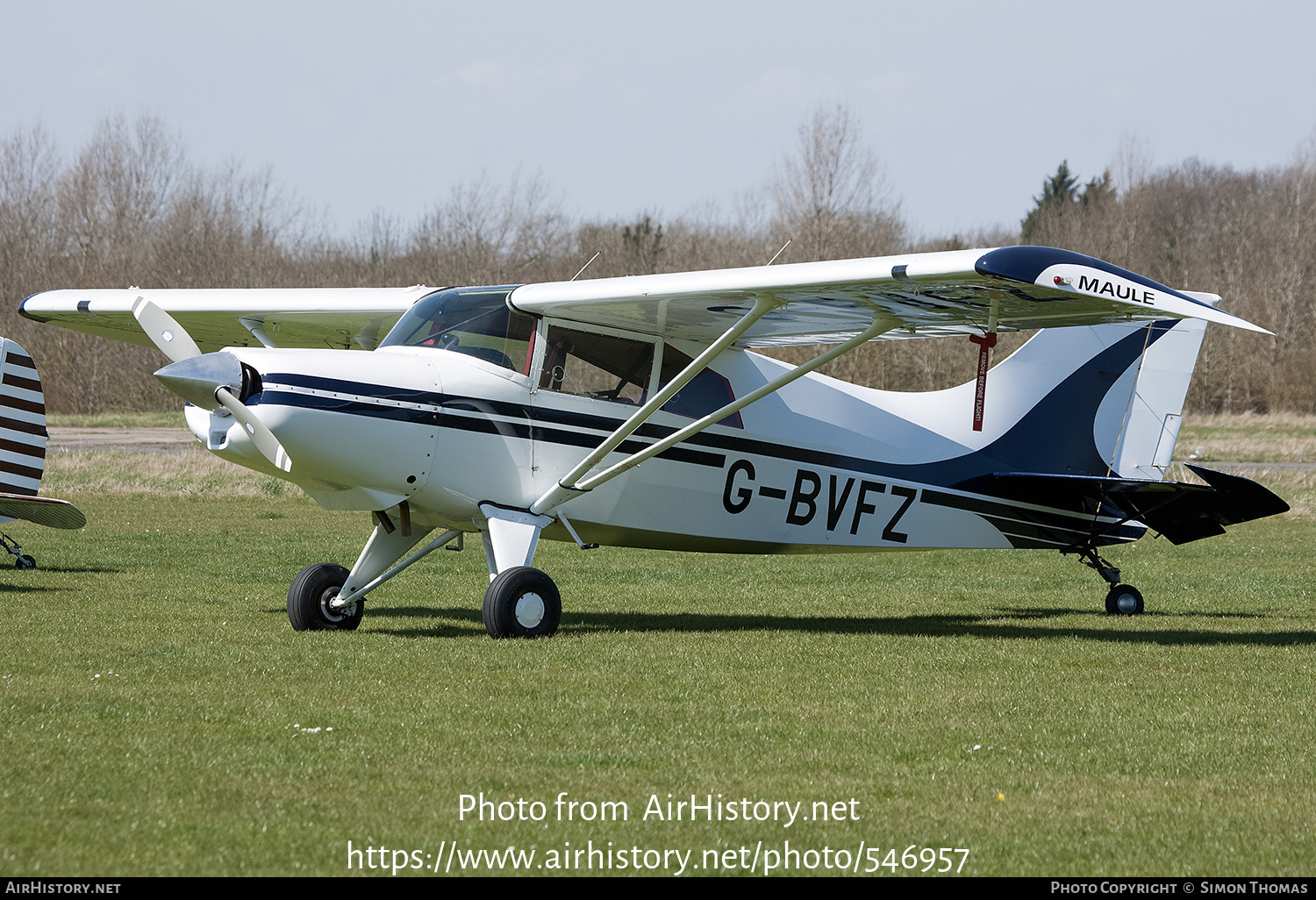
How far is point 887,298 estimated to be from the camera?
8.77 meters

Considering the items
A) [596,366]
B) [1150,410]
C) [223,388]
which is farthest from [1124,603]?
[223,388]

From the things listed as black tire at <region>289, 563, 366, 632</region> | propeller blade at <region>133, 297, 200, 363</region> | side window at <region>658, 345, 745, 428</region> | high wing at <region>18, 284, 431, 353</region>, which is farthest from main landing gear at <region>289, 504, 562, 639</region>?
high wing at <region>18, 284, 431, 353</region>

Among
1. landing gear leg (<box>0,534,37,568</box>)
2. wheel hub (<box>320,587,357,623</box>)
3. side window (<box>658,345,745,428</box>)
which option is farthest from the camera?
landing gear leg (<box>0,534,37,568</box>)

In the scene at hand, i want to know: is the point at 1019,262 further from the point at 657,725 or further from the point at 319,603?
the point at 319,603

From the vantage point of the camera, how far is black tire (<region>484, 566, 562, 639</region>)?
907 centimetres

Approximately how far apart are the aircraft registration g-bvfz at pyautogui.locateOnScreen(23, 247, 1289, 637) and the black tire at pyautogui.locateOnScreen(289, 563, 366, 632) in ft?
0.06

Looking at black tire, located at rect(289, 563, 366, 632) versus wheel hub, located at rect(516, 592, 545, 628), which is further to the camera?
black tire, located at rect(289, 563, 366, 632)

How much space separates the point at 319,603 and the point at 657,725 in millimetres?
4322

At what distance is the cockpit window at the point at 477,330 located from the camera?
955 centimetres

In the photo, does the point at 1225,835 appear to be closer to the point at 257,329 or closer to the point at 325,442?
the point at 325,442

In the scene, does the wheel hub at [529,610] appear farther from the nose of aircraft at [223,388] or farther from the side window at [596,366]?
the nose of aircraft at [223,388]

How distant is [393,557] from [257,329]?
10.5ft

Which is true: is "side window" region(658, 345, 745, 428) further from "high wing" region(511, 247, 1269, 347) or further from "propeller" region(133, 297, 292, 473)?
"propeller" region(133, 297, 292, 473)

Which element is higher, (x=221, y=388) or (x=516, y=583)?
(x=221, y=388)
